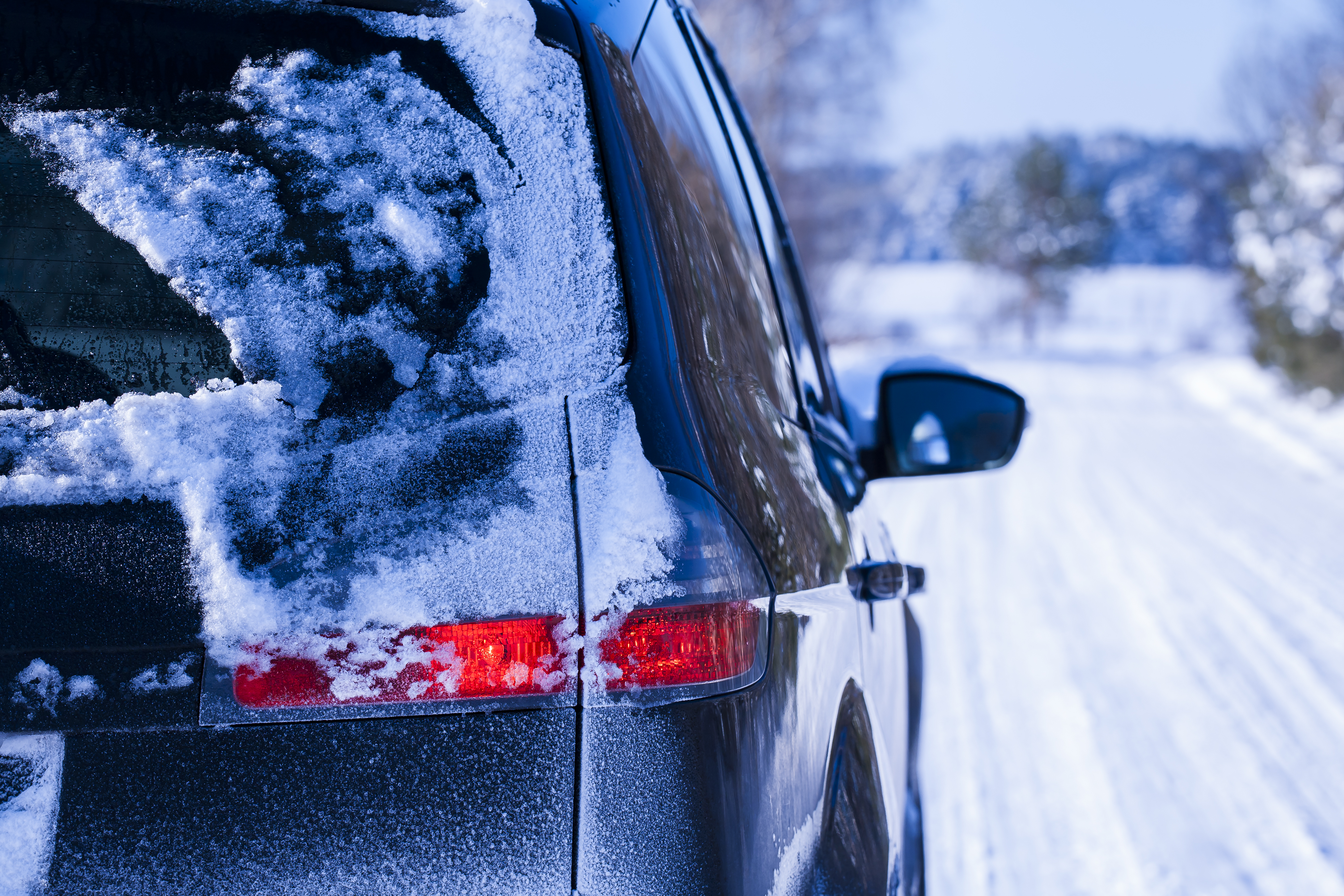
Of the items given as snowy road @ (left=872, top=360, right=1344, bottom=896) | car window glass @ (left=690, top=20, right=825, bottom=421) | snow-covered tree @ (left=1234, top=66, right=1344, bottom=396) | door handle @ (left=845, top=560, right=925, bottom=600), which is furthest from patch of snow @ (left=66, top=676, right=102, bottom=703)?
snow-covered tree @ (left=1234, top=66, right=1344, bottom=396)

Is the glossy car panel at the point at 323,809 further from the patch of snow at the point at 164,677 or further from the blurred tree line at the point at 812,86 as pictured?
the blurred tree line at the point at 812,86

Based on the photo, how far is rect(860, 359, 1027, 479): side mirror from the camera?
2.06 m

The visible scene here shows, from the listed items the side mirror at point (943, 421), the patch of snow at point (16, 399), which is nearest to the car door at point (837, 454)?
the side mirror at point (943, 421)

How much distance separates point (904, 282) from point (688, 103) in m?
96.8

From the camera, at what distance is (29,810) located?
0.88m

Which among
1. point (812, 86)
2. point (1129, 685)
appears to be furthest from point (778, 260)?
point (812, 86)

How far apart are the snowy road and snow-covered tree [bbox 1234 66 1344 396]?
11.7 metres

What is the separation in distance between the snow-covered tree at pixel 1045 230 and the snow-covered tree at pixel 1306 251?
38.8 m

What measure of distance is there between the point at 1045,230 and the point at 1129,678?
2561 inches

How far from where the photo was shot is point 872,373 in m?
2.49

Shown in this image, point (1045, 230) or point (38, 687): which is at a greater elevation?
point (1045, 230)

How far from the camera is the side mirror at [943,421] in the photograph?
206cm

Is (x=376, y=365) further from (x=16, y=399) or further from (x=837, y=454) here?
(x=837, y=454)

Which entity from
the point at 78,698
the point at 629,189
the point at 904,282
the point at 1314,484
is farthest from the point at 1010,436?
the point at 904,282
